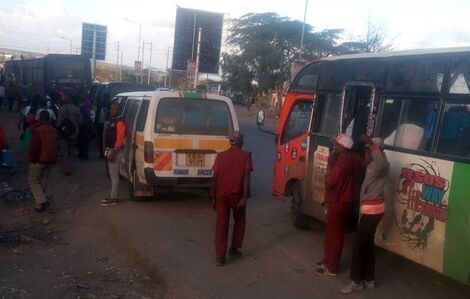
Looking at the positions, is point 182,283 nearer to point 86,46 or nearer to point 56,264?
point 56,264

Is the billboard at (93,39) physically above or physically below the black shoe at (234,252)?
above

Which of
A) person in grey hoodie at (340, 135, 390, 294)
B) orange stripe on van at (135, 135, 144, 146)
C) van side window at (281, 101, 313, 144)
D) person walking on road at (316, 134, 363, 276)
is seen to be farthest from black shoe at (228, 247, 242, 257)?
orange stripe on van at (135, 135, 144, 146)

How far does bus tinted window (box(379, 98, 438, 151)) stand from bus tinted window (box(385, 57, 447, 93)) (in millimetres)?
152

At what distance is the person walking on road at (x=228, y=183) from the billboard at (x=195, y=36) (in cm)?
3387

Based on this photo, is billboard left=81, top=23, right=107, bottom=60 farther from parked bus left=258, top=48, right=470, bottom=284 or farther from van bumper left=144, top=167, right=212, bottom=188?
parked bus left=258, top=48, right=470, bottom=284

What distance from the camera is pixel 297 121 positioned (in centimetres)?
928

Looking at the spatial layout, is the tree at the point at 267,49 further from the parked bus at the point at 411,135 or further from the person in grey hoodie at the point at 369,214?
the person in grey hoodie at the point at 369,214

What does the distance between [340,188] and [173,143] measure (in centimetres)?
408

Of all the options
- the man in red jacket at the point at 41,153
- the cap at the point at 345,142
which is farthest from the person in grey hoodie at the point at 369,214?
the man in red jacket at the point at 41,153


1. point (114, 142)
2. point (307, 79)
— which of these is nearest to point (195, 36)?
point (114, 142)

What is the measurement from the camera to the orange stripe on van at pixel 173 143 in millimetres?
9758

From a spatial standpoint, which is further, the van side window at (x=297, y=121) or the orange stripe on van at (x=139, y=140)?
the orange stripe on van at (x=139, y=140)

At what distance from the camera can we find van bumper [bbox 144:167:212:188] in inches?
384

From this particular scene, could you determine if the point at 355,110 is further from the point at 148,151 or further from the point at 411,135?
the point at 148,151
